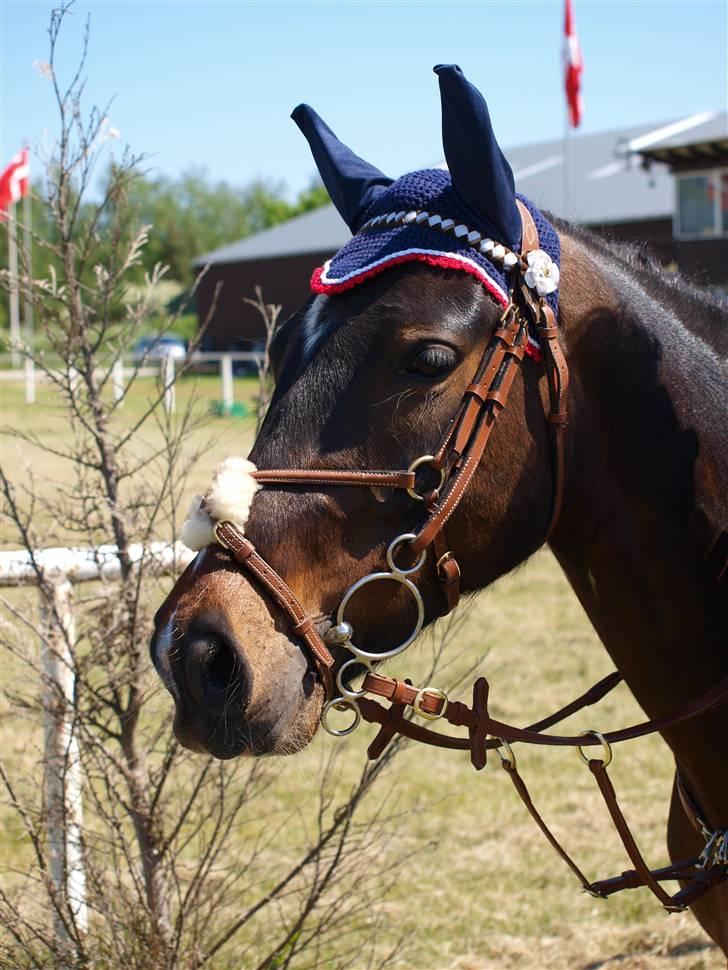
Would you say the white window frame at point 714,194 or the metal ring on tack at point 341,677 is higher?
the white window frame at point 714,194

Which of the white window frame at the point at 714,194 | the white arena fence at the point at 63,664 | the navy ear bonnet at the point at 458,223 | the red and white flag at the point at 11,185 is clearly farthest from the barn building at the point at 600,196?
the navy ear bonnet at the point at 458,223

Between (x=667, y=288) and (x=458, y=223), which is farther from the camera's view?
(x=667, y=288)

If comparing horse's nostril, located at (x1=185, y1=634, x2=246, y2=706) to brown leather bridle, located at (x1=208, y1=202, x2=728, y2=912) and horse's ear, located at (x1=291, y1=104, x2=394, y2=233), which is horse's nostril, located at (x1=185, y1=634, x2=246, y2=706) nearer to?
brown leather bridle, located at (x1=208, y1=202, x2=728, y2=912)

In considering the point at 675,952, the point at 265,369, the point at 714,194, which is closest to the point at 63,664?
the point at 265,369

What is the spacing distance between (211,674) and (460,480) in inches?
24.1

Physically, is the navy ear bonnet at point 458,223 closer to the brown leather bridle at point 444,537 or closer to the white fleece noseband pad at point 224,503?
the brown leather bridle at point 444,537

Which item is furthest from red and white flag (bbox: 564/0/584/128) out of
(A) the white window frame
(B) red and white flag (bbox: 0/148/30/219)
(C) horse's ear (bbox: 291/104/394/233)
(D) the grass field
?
(C) horse's ear (bbox: 291/104/394/233)

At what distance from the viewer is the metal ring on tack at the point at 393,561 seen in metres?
2.00

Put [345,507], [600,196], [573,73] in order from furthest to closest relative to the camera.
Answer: [600,196] → [573,73] → [345,507]

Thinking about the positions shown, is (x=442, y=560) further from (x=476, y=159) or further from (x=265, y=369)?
(x=265, y=369)

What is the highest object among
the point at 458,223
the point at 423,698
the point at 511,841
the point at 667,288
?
the point at 458,223

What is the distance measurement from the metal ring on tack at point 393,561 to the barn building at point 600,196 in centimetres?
2321

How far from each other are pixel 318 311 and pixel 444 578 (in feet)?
2.03

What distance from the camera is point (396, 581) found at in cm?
203
